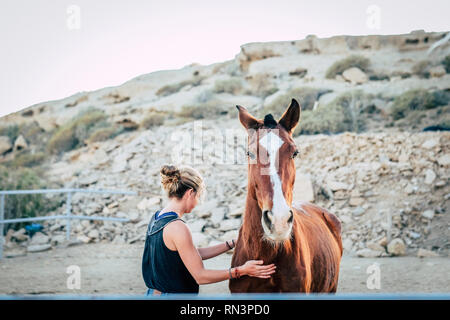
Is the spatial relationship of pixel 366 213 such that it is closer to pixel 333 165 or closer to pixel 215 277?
pixel 333 165

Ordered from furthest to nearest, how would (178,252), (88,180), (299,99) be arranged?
1. (299,99)
2. (88,180)
3. (178,252)

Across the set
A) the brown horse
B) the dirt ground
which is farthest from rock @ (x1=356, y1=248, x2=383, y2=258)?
the brown horse

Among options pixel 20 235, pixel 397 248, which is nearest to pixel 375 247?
pixel 397 248

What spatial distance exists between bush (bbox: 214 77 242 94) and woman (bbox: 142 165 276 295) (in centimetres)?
2013

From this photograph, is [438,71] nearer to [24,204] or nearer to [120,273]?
[120,273]

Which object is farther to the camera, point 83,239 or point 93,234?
point 93,234

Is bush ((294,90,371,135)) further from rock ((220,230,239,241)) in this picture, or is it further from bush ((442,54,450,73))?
rock ((220,230,239,241))

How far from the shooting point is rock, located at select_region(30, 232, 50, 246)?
29.6ft

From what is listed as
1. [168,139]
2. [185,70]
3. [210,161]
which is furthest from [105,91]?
[210,161]

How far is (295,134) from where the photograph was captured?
1543 cm

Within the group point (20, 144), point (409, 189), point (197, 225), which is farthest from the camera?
point (20, 144)

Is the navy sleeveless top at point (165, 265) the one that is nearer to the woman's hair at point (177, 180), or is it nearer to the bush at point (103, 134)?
the woman's hair at point (177, 180)

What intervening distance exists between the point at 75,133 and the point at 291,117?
63.0 ft
